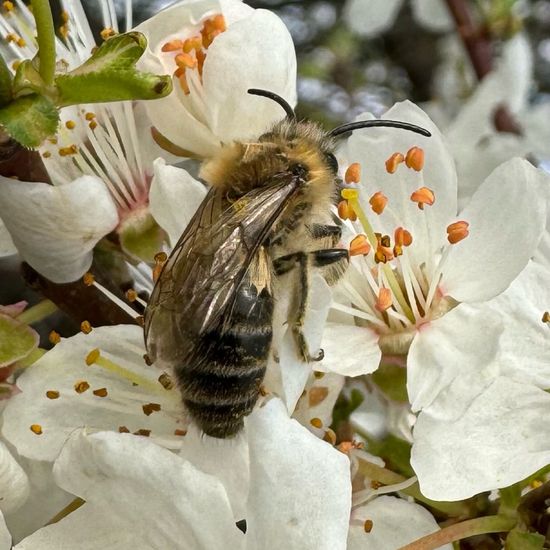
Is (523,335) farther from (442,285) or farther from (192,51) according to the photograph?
(192,51)

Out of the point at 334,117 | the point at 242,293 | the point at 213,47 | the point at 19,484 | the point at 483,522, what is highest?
the point at 213,47

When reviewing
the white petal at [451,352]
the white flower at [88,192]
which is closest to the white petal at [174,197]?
the white flower at [88,192]

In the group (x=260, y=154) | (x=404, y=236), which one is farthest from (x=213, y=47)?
(x=404, y=236)

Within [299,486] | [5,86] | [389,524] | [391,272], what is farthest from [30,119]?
[389,524]

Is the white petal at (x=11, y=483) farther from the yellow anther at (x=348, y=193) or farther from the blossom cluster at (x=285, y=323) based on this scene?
the yellow anther at (x=348, y=193)

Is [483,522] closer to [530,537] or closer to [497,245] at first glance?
[530,537]

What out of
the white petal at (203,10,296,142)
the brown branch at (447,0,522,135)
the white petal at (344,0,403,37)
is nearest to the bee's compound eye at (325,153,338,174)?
the white petal at (203,10,296,142)
